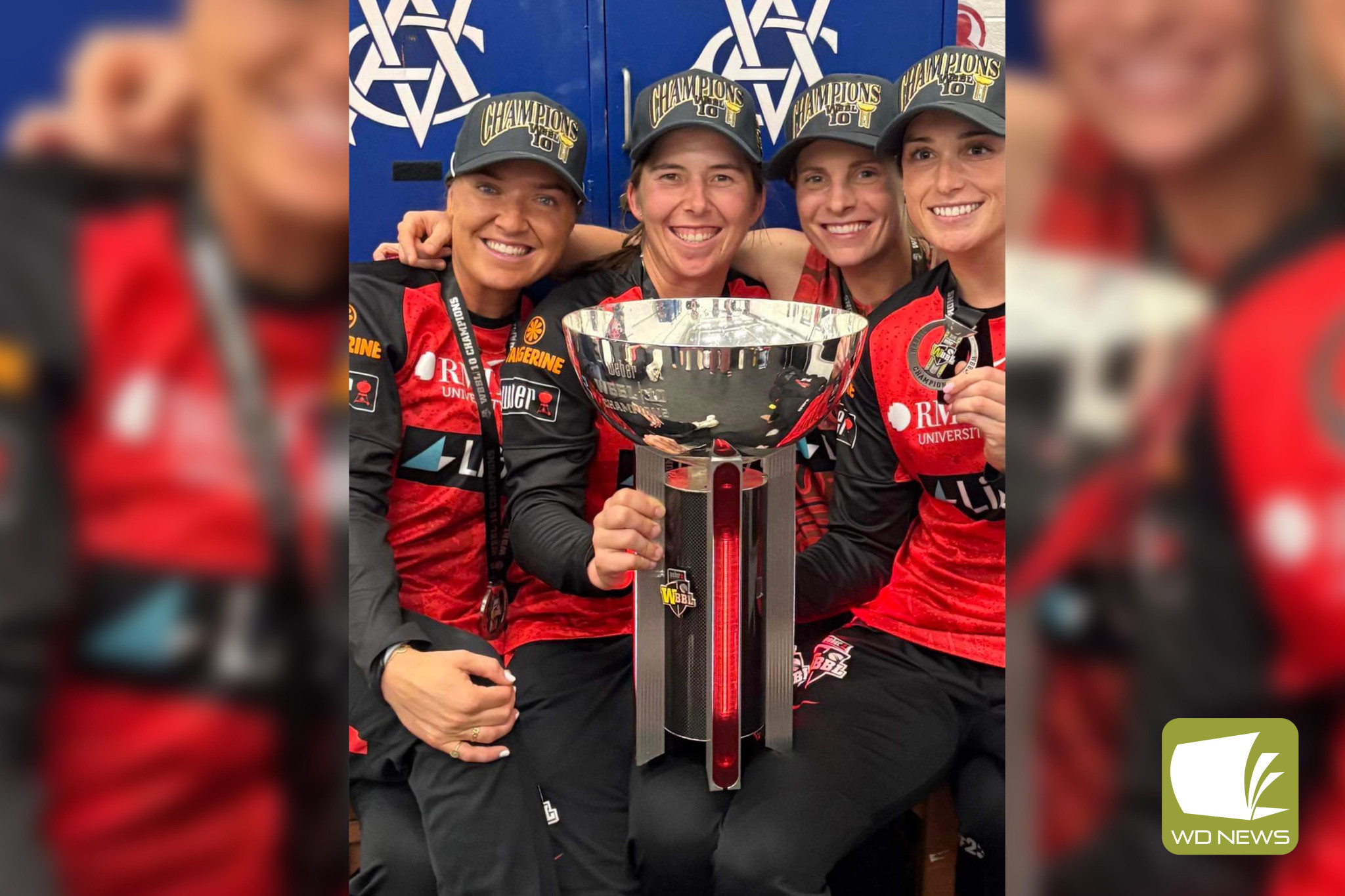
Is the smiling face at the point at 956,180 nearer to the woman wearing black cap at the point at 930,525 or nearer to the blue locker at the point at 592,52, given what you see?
the woman wearing black cap at the point at 930,525

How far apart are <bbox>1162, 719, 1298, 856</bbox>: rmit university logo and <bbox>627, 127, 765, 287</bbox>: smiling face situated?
1.20m

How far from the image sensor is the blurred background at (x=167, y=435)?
1.79 ft

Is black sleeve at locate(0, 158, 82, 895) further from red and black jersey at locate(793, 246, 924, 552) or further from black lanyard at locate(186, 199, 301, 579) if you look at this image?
red and black jersey at locate(793, 246, 924, 552)

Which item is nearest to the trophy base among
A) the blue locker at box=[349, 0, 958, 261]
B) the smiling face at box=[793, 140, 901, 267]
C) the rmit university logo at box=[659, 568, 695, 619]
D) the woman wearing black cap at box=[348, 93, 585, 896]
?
the rmit university logo at box=[659, 568, 695, 619]

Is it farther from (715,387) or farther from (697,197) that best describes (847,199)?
(715,387)

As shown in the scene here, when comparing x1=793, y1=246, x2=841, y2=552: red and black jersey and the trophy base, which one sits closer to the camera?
the trophy base

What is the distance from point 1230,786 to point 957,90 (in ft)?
3.84

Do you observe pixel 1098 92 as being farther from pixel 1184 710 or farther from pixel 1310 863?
pixel 1310 863

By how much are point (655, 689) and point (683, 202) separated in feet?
2.77

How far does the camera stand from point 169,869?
23.0 inches

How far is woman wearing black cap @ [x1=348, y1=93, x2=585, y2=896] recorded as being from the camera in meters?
1.57

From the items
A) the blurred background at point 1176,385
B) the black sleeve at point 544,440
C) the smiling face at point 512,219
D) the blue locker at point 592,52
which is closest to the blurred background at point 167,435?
the blurred background at point 1176,385

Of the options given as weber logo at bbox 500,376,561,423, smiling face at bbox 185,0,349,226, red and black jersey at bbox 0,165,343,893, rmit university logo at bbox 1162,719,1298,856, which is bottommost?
rmit university logo at bbox 1162,719,1298,856

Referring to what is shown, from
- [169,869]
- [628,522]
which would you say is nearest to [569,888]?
[628,522]
